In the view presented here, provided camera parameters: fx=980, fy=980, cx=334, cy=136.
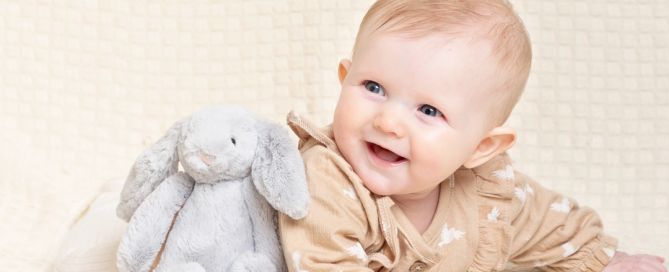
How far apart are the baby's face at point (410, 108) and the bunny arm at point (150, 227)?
0.73ft

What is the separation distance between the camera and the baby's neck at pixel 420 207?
1.35 meters

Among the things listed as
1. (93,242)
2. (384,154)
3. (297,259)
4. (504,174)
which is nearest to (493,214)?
(504,174)

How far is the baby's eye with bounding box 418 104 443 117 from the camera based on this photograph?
122cm

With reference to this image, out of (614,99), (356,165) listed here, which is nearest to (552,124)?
(614,99)

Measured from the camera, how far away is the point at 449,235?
1.36 meters

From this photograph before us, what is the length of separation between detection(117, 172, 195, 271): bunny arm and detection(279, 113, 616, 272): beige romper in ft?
0.46

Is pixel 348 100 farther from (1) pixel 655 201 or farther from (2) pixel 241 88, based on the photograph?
(1) pixel 655 201

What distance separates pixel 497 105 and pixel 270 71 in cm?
72

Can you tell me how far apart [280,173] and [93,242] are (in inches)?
16.5

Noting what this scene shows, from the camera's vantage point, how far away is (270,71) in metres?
1.89

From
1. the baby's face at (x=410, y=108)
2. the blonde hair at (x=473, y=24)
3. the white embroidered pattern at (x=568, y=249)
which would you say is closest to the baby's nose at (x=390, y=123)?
the baby's face at (x=410, y=108)

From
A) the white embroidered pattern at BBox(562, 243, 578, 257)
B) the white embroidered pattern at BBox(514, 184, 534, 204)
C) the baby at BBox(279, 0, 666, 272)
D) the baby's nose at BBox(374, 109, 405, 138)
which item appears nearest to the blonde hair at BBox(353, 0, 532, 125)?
the baby at BBox(279, 0, 666, 272)

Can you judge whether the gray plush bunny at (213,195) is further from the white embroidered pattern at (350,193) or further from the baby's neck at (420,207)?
the baby's neck at (420,207)

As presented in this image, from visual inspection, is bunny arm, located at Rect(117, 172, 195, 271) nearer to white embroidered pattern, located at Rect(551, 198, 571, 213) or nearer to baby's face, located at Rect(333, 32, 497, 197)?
baby's face, located at Rect(333, 32, 497, 197)
